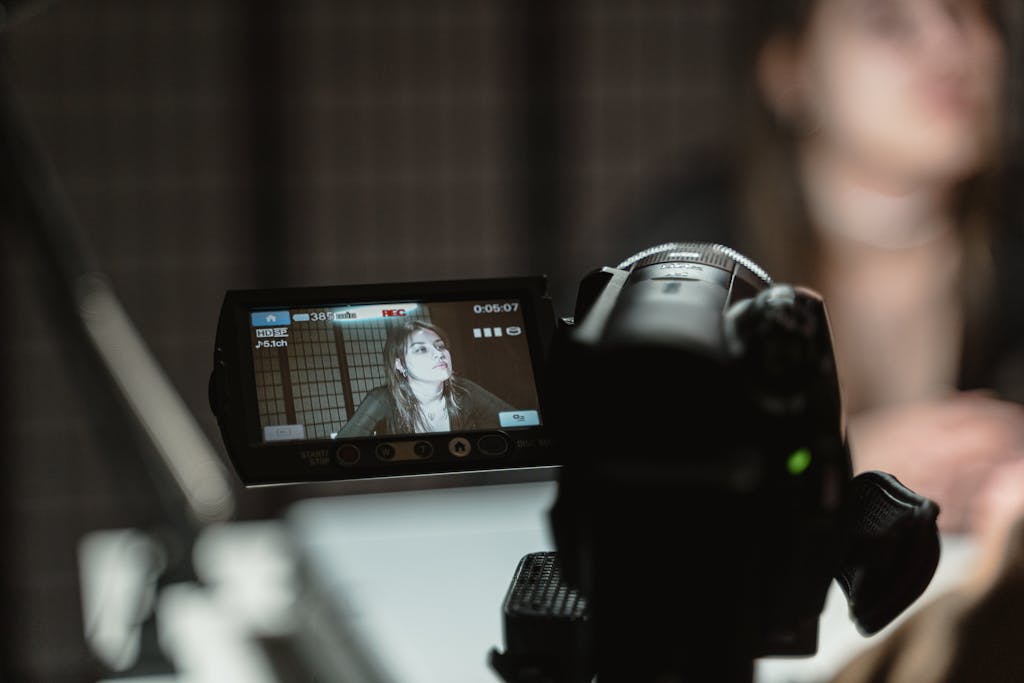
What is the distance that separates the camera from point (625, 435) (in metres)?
0.33

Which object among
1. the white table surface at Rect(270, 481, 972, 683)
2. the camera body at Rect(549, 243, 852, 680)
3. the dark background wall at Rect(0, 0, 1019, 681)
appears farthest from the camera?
the dark background wall at Rect(0, 0, 1019, 681)

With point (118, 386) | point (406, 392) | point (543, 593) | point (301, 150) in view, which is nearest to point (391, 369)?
point (406, 392)

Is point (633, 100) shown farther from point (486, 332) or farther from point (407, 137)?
point (486, 332)

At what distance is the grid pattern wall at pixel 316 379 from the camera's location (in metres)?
0.46

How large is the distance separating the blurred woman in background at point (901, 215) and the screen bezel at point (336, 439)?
35cm

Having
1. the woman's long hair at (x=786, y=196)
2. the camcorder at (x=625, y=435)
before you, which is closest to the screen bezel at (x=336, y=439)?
the camcorder at (x=625, y=435)

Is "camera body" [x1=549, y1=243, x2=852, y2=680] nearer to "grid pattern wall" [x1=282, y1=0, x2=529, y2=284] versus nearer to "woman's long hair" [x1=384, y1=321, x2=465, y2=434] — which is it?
"woman's long hair" [x1=384, y1=321, x2=465, y2=434]

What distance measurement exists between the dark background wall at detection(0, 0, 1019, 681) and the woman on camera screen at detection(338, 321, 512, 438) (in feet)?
5.08

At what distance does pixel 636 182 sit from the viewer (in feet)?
7.10

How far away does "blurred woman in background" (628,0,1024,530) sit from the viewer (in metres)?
0.86

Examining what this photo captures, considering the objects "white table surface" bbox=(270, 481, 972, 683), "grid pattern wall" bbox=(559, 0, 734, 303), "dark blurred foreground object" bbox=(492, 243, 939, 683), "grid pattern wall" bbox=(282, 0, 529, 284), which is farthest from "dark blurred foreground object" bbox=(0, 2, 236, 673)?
"grid pattern wall" bbox=(559, 0, 734, 303)

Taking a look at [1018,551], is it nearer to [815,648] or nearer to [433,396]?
[815,648]

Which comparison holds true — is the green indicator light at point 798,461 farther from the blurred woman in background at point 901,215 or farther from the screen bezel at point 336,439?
the blurred woman in background at point 901,215

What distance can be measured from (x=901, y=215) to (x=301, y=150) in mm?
1404
